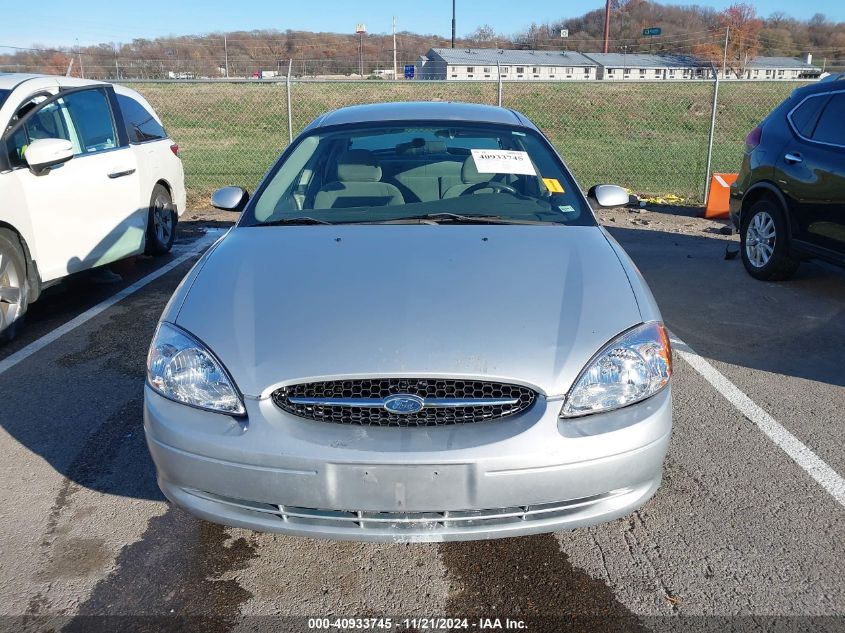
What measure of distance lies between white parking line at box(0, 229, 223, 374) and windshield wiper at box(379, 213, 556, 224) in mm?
2898

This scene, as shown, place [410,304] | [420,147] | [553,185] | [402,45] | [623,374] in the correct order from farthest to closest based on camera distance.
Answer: [402,45], [420,147], [553,185], [410,304], [623,374]

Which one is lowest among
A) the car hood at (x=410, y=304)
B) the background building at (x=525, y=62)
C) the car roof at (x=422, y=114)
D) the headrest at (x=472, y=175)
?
the car hood at (x=410, y=304)

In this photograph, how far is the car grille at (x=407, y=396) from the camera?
2322 millimetres

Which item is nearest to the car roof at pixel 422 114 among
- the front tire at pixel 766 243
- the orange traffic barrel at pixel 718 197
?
the front tire at pixel 766 243

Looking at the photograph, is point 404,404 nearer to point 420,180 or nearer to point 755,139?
point 420,180

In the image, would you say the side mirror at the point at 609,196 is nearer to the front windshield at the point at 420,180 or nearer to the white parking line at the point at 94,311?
the front windshield at the point at 420,180

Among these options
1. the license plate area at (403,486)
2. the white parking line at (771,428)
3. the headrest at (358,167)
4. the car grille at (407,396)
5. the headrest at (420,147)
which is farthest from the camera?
the headrest at (420,147)

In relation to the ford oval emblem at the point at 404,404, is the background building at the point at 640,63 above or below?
above

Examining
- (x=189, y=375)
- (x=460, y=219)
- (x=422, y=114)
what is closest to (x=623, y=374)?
(x=460, y=219)

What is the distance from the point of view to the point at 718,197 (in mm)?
9773

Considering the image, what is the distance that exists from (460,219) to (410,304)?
96 cm

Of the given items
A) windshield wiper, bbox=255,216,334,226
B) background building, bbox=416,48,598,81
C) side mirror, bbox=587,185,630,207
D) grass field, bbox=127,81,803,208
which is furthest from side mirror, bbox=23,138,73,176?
background building, bbox=416,48,598,81

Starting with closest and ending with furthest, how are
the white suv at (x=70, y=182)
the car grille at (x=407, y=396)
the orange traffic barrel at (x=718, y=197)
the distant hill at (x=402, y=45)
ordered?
the car grille at (x=407, y=396) < the white suv at (x=70, y=182) < the orange traffic barrel at (x=718, y=197) < the distant hill at (x=402, y=45)

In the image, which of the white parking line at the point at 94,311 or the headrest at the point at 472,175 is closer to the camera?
the headrest at the point at 472,175
